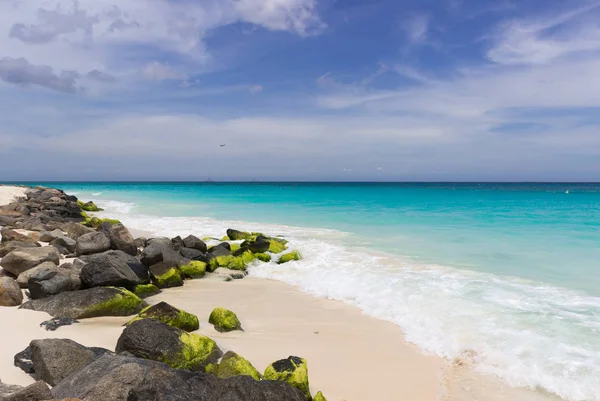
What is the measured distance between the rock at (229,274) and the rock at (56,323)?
4459 mm

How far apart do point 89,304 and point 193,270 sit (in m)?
3.71

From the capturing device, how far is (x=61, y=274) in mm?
7523

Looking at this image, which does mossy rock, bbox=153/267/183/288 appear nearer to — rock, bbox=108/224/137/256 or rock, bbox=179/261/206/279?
rock, bbox=179/261/206/279

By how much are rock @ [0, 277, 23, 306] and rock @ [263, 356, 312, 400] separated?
16.4 feet

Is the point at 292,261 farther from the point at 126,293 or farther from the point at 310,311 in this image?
the point at 126,293

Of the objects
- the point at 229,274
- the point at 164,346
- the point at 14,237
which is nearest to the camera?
the point at 164,346

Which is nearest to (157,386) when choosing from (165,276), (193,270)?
(165,276)

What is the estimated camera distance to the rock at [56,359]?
4387mm

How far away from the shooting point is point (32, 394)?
→ 3.58 m

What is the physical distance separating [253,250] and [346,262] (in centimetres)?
293

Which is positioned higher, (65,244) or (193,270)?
(65,244)

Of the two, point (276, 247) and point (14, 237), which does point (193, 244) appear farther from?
point (14, 237)

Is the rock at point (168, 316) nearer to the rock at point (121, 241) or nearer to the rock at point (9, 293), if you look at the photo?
the rock at point (9, 293)

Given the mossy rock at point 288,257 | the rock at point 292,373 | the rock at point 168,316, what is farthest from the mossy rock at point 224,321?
the mossy rock at point 288,257
